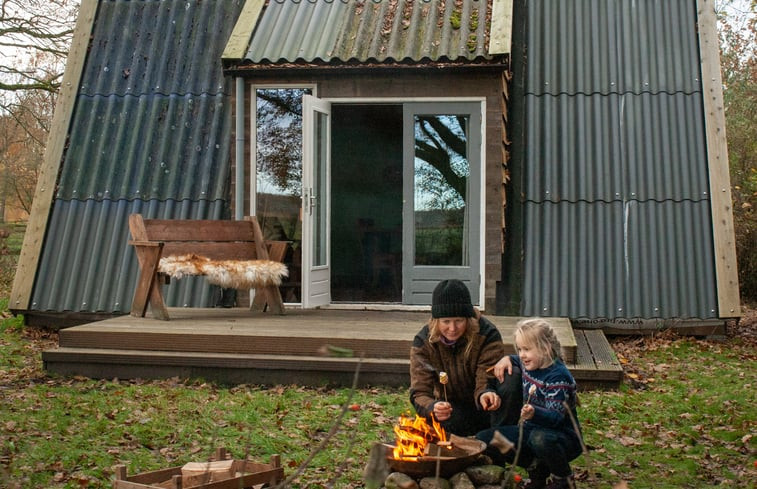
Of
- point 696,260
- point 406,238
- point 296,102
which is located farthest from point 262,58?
point 696,260

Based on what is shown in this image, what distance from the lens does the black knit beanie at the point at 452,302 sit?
4379mm

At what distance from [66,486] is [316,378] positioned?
108 inches

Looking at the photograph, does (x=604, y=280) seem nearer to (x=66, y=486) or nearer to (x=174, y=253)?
(x=174, y=253)

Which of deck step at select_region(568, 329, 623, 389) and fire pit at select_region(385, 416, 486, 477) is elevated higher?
deck step at select_region(568, 329, 623, 389)

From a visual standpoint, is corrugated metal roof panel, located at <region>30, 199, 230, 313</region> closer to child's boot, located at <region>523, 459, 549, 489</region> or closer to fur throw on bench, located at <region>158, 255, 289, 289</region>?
fur throw on bench, located at <region>158, 255, 289, 289</region>

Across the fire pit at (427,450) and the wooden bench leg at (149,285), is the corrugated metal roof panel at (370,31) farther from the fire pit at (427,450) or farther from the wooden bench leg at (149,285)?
the fire pit at (427,450)

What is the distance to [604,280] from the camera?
29.3 feet

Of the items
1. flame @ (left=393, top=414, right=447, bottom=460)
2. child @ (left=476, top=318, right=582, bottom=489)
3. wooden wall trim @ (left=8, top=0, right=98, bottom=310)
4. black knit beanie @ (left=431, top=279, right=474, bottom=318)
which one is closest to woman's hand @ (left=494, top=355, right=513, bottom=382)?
child @ (left=476, top=318, right=582, bottom=489)

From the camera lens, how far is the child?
405 cm

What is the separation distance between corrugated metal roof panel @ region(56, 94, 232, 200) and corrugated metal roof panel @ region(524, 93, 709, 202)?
341cm

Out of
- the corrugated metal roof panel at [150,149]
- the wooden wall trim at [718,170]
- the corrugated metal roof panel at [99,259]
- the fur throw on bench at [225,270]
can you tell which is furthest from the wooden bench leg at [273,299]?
the wooden wall trim at [718,170]

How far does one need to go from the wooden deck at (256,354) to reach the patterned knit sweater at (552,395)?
244cm

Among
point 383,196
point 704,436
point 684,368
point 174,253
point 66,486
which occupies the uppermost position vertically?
point 383,196

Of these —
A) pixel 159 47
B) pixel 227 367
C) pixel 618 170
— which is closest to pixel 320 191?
pixel 227 367
